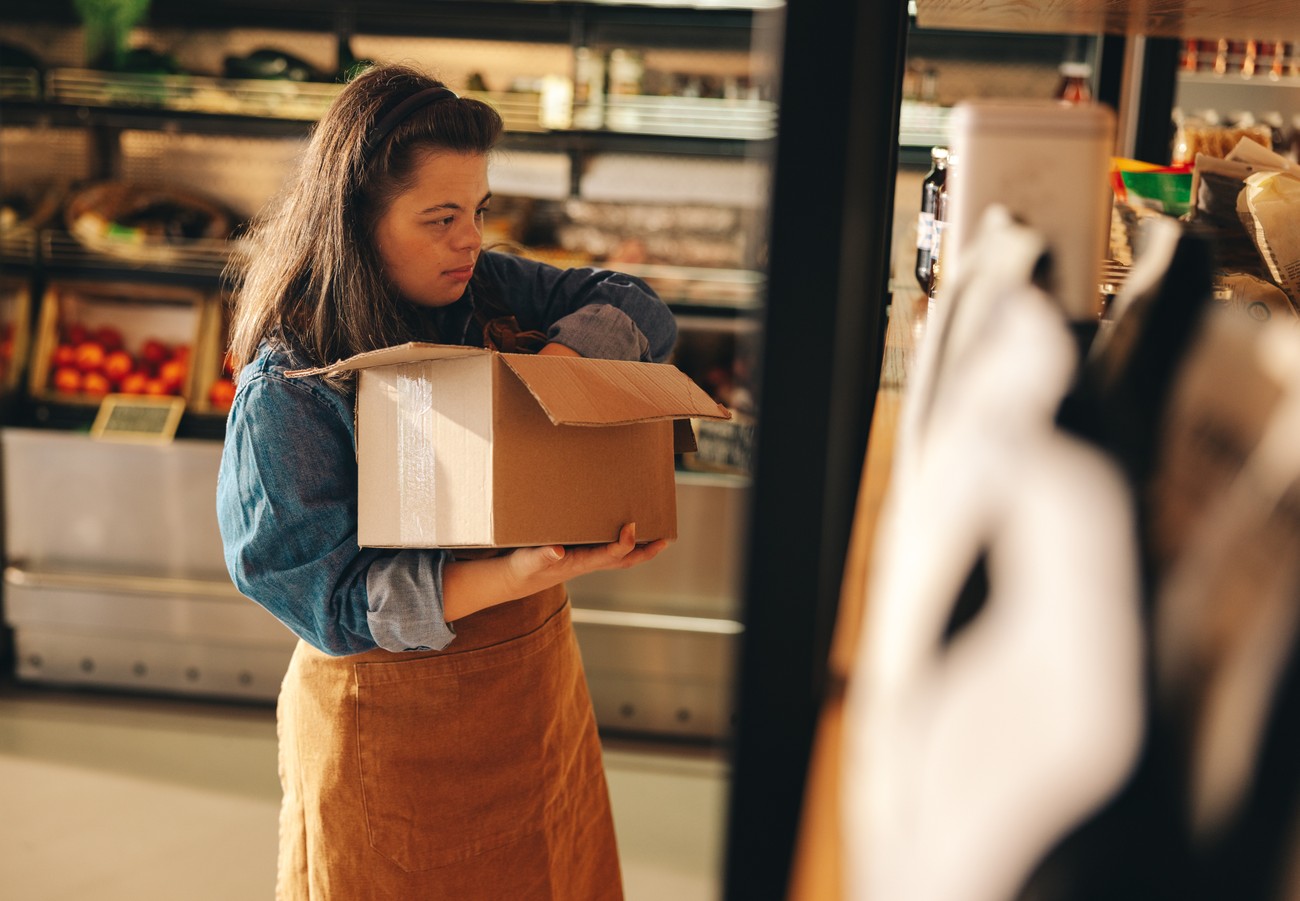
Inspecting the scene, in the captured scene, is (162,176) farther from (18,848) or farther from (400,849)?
(400,849)

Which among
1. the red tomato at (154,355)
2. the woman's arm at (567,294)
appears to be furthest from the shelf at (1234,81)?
the red tomato at (154,355)

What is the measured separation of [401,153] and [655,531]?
24.2 inches

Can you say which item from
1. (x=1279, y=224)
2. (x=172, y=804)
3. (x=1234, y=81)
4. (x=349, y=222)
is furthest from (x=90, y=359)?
(x=1234, y=81)

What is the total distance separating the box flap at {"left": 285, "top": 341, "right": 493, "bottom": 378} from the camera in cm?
123

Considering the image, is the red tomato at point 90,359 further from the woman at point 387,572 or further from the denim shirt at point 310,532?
the denim shirt at point 310,532

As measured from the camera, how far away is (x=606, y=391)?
1.35 metres

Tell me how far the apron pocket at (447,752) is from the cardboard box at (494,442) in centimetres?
27

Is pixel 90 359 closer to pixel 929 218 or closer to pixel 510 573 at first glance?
pixel 510 573

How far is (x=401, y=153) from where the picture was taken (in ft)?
5.08

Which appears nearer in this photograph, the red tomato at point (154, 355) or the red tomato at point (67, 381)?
the red tomato at point (67, 381)

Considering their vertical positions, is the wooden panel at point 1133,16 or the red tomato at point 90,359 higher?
the wooden panel at point 1133,16

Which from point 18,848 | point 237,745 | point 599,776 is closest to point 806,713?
point 599,776

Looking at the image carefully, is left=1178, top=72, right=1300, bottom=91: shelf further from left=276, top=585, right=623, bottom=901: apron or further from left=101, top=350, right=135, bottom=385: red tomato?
left=101, top=350, right=135, bottom=385: red tomato

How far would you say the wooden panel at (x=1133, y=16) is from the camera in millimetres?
1424
